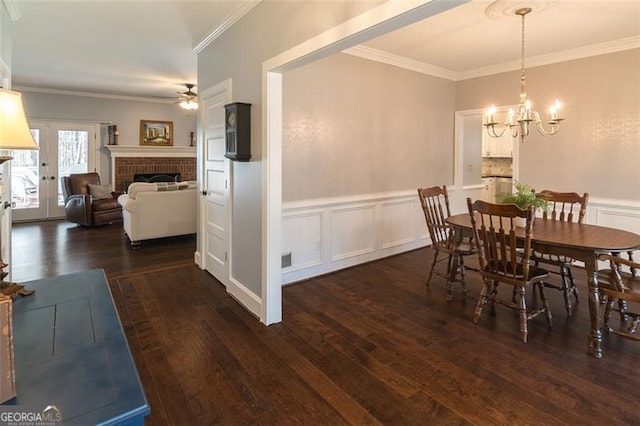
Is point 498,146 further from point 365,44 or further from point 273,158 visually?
point 273,158

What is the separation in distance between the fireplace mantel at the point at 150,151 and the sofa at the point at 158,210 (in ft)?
9.71

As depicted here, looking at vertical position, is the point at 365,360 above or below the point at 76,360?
below

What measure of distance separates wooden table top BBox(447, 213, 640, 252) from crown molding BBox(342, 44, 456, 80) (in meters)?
2.27

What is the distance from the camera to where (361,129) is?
4.34 meters

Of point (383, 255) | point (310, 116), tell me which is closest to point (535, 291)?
point (383, 255)

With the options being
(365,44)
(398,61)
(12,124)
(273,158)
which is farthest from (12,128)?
(398,61)

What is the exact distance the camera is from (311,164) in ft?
12.8

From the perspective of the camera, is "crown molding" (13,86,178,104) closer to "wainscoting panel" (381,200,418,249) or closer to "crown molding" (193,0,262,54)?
"crown molding" (193,0,262,54)

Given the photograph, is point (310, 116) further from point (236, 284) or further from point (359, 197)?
point (236, 284)

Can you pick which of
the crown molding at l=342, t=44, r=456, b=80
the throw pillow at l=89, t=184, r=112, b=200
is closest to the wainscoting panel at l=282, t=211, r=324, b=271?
the crown molding at l=342, t=44, r=456, b=80

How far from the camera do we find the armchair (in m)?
6.64

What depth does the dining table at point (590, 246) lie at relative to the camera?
96.1 inches

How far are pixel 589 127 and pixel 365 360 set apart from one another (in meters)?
3.97

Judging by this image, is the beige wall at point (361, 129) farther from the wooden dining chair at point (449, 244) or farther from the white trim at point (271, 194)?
the wooden dining chair at point (449, 244)
